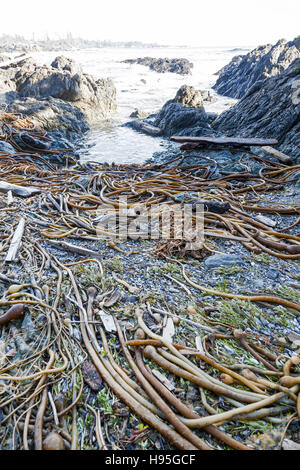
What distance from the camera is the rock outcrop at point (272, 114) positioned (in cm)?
743

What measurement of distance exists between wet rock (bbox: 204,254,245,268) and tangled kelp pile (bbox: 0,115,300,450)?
0.16 metres

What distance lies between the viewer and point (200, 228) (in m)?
3.58

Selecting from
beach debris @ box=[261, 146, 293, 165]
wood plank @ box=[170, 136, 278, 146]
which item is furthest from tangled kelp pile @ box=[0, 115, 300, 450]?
wood plank @ box=[170, 136, 278, 146]

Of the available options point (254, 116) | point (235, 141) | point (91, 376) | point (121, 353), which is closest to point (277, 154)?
point (235, 141)

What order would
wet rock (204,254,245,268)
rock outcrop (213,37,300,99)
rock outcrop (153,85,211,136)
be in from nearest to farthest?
wet rock (204,254,245,268) → rock outcrop (153,85,211,136) → rock outcrop (213,37,300,99)

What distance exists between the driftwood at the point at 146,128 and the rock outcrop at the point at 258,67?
11.0 metres

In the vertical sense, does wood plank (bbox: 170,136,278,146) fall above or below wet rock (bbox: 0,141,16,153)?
above

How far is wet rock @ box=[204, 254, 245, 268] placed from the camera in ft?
9.53

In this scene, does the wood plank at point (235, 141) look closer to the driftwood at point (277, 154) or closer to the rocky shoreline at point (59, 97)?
the driftwood at point (277, 154)

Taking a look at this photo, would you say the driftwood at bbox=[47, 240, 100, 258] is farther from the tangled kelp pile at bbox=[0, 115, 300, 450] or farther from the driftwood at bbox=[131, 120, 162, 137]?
the driftwood at bbox=[131, 120, 162, 137]

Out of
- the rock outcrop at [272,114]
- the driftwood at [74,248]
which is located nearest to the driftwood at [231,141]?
the rock outcrop at [272,114]

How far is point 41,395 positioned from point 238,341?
141 cm

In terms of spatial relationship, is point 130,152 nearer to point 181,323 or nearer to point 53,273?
point 53,273
